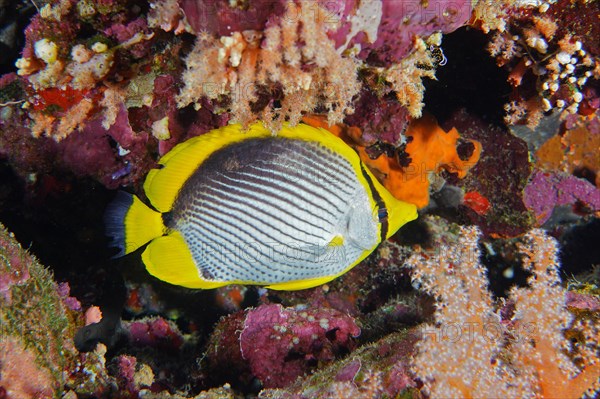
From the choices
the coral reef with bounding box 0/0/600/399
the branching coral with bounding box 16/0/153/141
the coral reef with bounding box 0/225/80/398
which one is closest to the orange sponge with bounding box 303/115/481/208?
the coral reef with bounding box 0/0/600/399

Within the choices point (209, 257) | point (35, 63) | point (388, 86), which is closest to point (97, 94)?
point (35, 63)

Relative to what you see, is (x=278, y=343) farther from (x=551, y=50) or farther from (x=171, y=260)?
(x=551, y=50)

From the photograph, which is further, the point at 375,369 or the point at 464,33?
the point at 464,33

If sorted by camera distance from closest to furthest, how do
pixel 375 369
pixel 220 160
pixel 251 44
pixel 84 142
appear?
pixel 251 44
pixel 375 369
pixel 220 160
pixel 84 142

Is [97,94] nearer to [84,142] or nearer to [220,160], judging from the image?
[84,142]

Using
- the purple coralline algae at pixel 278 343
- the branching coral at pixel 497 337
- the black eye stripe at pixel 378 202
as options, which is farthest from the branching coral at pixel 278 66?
the purple coralline algae at pixel 278 343

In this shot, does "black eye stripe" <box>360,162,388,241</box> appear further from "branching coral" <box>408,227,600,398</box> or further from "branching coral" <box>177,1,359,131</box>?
"branching coral" <box>177,1,359,131</box>

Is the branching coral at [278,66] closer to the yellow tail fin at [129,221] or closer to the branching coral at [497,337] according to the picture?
the yellow tail fin at [129,221]

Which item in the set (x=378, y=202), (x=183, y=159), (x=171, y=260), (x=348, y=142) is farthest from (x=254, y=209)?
(x=348, y=142)

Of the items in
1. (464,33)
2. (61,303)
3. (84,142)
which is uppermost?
(464,33)
